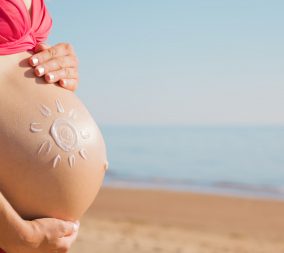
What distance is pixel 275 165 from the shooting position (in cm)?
2473

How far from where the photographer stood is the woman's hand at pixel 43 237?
75.1 inches

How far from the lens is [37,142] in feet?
6.53

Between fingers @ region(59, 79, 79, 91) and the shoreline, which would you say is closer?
fingers @ region(59, 79, 79, 91)

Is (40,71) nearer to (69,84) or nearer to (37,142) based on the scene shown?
(69,84)

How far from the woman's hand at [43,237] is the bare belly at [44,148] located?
0.04 metres

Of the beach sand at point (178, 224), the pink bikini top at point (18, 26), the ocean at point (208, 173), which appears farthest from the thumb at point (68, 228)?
the ocean at point (208, 173)

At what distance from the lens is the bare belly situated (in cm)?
195

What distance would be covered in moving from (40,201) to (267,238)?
26.0ft

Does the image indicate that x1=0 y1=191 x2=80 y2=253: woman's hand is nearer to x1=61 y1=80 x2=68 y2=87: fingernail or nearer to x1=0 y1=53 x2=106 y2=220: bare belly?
x1=0 y1=53 x2=106 y2=220: bare belly

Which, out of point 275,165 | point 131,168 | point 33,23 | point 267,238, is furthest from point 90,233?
point 275,165

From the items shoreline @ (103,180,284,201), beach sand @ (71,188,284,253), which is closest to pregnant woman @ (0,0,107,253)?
beach sand @ (71,188,284,253)

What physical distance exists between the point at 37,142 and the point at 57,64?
1.02 ft

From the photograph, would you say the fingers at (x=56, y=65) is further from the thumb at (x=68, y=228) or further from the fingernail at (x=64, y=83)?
the thumb at (x=68, y=228)

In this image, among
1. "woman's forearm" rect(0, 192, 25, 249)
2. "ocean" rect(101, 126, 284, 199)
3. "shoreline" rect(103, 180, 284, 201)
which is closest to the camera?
"woman's forearm" rect(0, 192, 25, 249)
